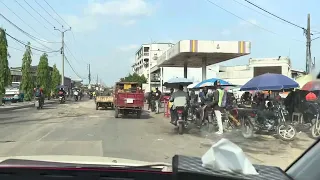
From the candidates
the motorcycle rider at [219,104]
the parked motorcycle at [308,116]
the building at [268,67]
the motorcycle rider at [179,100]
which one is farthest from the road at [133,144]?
the building at [268,67]

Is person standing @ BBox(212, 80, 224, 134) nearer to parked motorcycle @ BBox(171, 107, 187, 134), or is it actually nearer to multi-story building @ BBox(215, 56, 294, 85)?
parked motorcycle @ BBox(171, 107, 187, 134)

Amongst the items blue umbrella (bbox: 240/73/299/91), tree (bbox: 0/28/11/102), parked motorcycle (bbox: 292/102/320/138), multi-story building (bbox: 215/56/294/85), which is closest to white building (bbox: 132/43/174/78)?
multi-story building (bbox: 215/56/294/85)

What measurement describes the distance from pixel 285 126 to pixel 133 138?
491 centimetres

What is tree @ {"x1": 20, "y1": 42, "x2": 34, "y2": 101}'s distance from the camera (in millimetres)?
44250

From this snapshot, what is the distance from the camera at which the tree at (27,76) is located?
145 feet

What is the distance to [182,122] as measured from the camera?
15.5 m

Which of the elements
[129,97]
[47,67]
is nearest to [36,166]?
[129,97]

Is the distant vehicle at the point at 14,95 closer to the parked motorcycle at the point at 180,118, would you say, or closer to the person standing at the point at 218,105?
the parked motorcycle at the point at 180,118

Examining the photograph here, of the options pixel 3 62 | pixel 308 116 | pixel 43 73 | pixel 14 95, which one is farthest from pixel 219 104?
pixel 43 73

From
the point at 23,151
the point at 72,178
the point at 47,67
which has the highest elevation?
the point at 47,67

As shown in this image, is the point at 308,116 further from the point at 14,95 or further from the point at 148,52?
the point at 148,52

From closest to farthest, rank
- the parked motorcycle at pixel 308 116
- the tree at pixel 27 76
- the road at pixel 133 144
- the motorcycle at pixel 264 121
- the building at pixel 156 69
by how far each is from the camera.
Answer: the road at pixel 133 144
the motorcycle at pixel 264 121
the parked motorcycle at pixel 308 116
the tree at pixel 27 76
the building at pixel 156 69

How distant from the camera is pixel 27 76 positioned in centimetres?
4428

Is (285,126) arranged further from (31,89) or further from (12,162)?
(31,89)
